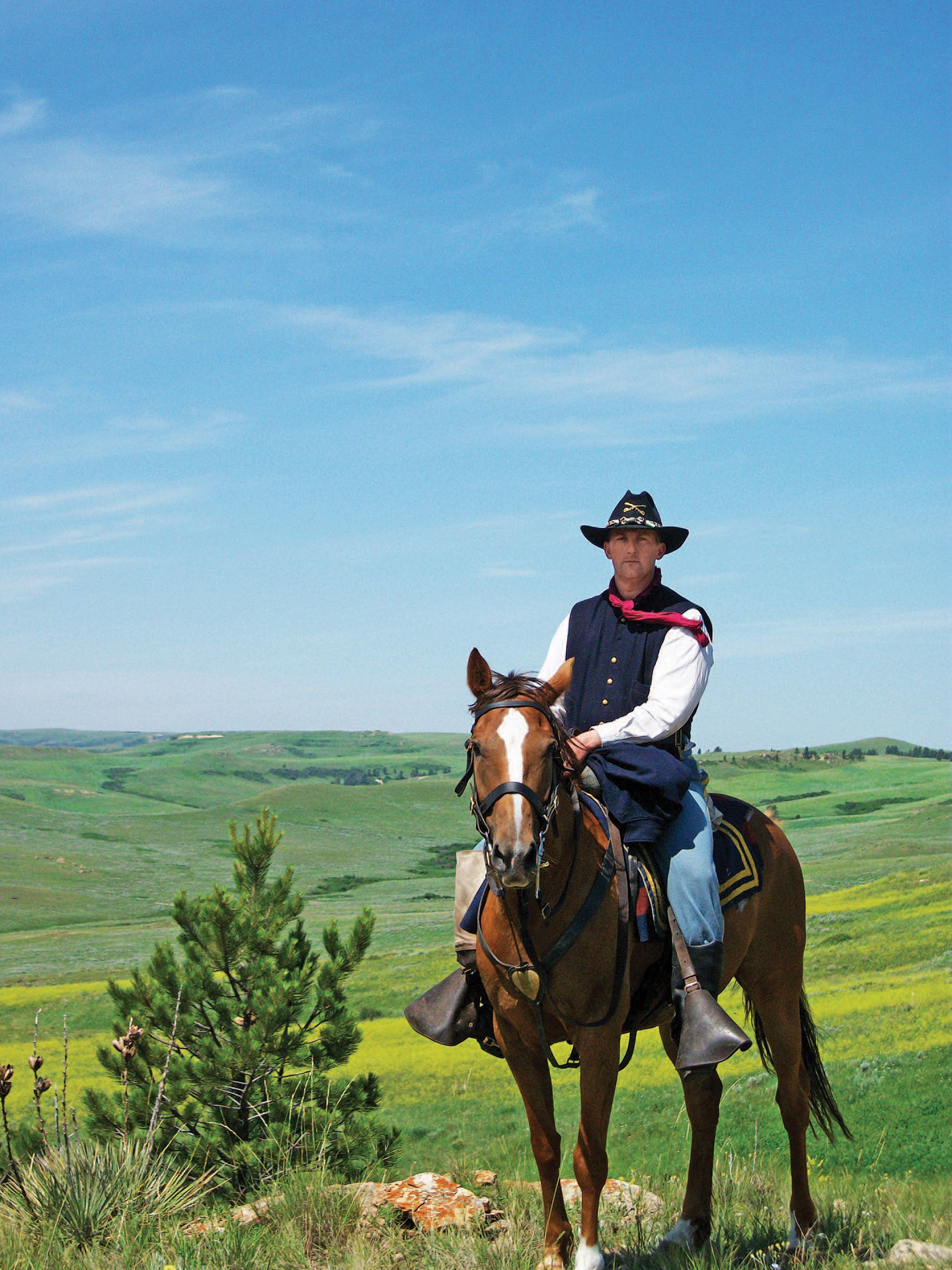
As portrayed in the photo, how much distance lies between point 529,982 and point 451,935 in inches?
1218

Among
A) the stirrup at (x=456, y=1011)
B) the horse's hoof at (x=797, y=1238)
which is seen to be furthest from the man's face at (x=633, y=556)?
the horse's hoof at (x=797, y=1238)

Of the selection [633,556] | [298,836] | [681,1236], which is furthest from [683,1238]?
[298,836]

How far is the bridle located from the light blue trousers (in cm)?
104

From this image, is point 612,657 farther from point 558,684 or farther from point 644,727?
point 558,684

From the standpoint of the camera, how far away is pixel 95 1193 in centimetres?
558

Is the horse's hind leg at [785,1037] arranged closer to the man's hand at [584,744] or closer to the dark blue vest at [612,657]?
the dark blue vest at [612,657]

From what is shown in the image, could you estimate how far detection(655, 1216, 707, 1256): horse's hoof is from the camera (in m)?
5.64

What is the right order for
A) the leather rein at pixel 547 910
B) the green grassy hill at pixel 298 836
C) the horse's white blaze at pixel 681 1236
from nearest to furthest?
the leather rein at pixel 547 910, the horse's white blaze at pixel 681 1236, the green grassy hill at pixel 298 836

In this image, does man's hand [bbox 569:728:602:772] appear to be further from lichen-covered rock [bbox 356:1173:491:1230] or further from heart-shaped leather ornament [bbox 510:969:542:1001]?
lichen-covered rock [bbox 356:1173:491:1230]

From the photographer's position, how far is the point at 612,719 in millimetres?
5863

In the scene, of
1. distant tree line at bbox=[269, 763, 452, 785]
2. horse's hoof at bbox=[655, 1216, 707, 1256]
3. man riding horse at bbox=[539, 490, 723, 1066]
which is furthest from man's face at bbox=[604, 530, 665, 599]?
distant tree line at bbox=[269, 763, 452, 785]

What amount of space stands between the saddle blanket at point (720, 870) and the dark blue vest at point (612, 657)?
652 mm

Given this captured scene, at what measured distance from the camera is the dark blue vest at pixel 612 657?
583 centimetres

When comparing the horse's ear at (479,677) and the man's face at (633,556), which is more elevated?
the man's face at (633,556)
